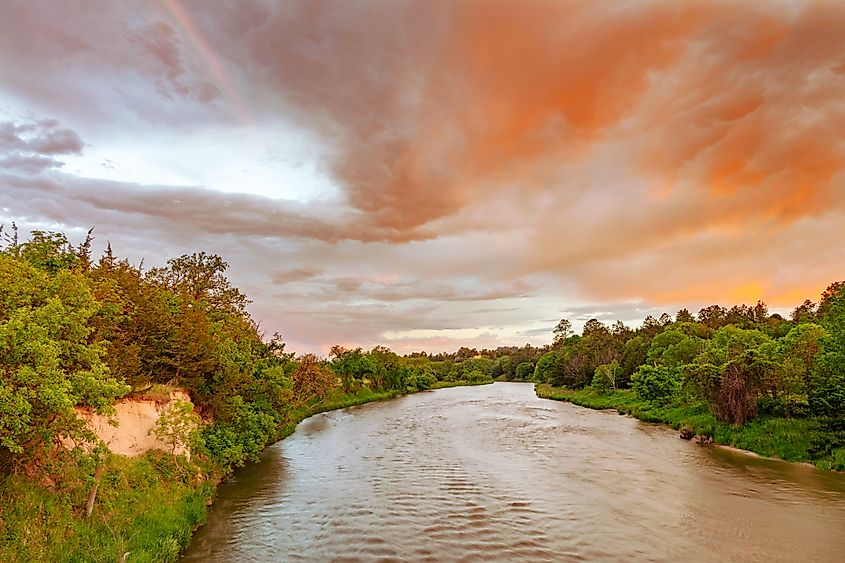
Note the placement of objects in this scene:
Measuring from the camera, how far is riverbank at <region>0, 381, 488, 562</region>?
1224 centimetres

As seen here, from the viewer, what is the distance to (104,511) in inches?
599

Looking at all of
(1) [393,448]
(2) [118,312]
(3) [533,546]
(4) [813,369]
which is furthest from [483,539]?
(4) [813,369]

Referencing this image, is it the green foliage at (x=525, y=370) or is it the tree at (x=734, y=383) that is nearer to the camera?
the tree at (x=734, y=383)

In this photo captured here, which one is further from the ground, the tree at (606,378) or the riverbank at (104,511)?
the tree at (606,378)

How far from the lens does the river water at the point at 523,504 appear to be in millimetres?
17016

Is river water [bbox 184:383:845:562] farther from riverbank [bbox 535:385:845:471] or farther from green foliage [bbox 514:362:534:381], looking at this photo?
green foliage [bbox 514:362:534:381]

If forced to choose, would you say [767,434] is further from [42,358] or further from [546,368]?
[546,368]

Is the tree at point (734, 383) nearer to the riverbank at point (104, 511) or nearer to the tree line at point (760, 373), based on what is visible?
the tree line at point (760, 373)

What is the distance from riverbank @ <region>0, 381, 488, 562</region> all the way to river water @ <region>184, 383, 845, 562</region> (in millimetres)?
1235

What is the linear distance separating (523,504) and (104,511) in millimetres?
16256

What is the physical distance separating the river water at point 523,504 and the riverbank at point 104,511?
123 centimetres

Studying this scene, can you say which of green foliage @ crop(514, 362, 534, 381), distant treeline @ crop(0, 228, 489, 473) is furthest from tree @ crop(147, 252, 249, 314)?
green foliage @ crop(514, 362, 534, 381)

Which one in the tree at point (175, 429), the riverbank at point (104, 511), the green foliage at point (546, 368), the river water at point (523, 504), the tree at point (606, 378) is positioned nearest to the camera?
the riverbank at point (104, 511)

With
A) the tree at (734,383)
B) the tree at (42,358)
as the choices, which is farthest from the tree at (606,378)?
the tree at (42,358)
